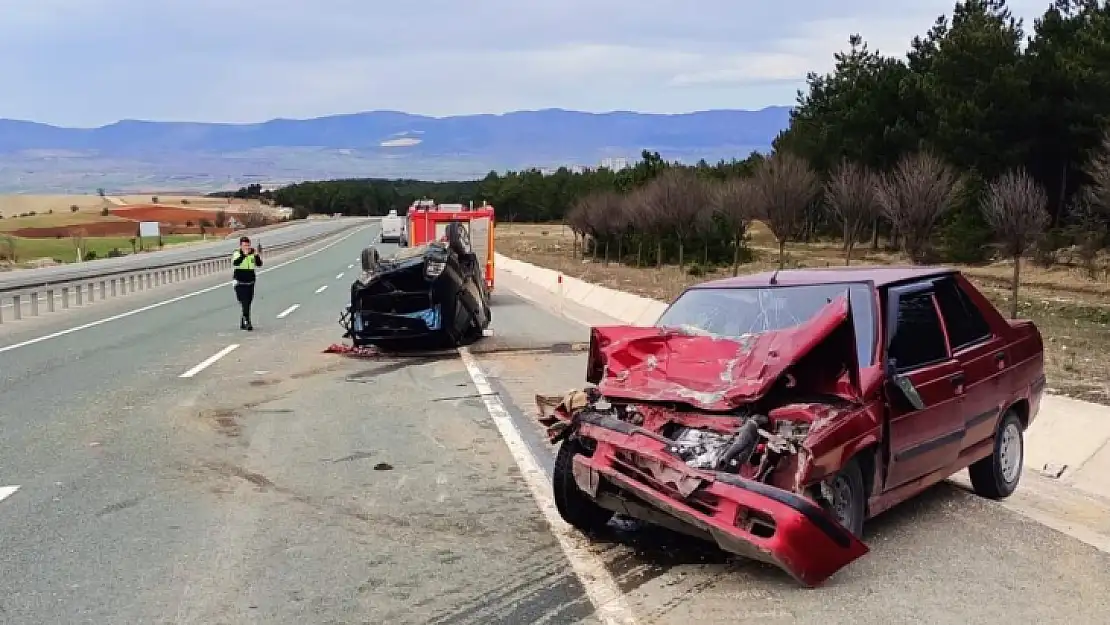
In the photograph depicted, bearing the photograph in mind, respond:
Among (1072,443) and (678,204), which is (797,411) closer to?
(1072,443)

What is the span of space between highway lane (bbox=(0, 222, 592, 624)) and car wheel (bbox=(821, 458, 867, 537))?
1461 mm

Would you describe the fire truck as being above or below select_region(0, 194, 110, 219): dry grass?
above

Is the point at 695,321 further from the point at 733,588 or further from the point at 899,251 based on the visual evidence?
the point at 899,251

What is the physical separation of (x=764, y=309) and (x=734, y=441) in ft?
5.91

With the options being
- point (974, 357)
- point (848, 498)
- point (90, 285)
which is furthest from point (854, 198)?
point (848, 498)

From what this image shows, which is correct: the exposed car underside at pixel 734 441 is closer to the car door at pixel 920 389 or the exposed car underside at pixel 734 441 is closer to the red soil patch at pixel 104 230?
the car door at pixel 920 389

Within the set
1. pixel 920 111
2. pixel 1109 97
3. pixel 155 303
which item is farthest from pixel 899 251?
pixel 155 303

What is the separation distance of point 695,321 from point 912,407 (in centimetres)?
174

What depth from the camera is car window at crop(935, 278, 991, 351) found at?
23.4ft

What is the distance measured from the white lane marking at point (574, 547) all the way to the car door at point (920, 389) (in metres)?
1.77

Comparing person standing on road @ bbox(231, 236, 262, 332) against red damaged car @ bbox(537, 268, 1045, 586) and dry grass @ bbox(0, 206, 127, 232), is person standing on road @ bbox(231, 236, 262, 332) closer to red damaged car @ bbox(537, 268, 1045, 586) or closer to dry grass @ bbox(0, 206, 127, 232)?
red damaged car @ bbox(537, 268, 1045, 586)

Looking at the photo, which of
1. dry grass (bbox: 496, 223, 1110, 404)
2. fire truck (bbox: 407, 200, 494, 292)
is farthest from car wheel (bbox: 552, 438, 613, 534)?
fire truck (bbox: 407, 200, 494, 292)

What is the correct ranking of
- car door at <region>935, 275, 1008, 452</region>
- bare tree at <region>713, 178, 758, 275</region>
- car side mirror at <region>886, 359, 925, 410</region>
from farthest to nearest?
bare tree at <region>713, 178, 758, 275</region>
car door at <region>935, 275, 1008, 452</region>
car side mirror at <region>886, 359, 925, 410</region>

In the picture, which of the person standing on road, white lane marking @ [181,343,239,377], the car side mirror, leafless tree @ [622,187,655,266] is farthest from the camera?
leafless tree @ [622,187,655,266]
